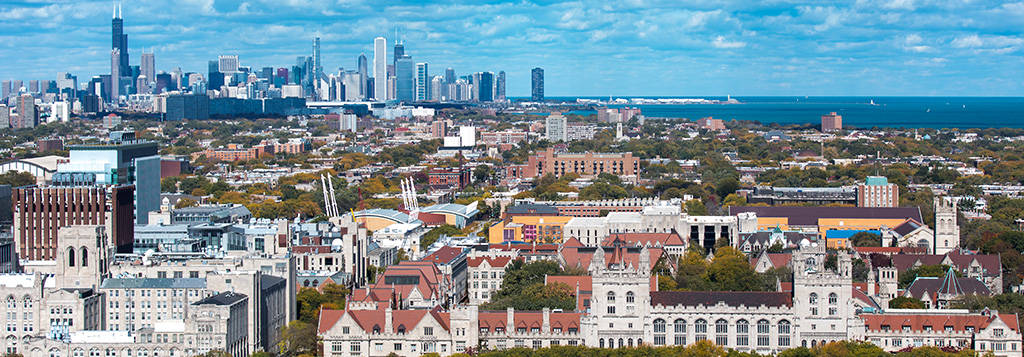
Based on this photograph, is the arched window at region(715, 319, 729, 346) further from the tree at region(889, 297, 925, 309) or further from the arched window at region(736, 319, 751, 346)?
the tree at region(889, 297, 925, 309)

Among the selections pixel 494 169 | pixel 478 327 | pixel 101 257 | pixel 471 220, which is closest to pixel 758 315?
pixel 478 327

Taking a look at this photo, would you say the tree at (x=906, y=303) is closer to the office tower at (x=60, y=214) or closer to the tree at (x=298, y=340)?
the tree at (x=298, y=340)

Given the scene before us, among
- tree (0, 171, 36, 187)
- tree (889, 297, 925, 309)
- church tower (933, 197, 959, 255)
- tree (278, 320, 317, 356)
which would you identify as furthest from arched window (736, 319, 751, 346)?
tree (0, 171, 36, 187)

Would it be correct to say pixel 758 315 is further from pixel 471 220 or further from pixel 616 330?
pixel 471 220

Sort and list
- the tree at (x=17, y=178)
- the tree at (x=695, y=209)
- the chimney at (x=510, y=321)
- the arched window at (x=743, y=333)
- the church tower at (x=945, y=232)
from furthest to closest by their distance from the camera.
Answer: the tree at (x=17, y=178)
the tree at (x=695, y=209)
the church tower at (x=945, y=232)
the chimney at (x=510, y=321)
the arched window at (x=743, y=333)

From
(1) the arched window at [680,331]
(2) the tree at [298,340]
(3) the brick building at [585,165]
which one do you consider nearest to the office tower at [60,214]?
(2) the tree at [298,340]

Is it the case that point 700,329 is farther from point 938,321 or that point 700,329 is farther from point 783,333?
point 938,321

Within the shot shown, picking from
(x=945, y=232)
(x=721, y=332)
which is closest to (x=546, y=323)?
(x=721, y=332)
